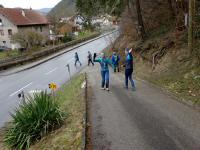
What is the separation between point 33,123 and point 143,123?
11.1 ft

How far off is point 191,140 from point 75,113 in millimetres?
4166

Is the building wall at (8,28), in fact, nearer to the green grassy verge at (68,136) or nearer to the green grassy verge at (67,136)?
the green grassy verge at (67,136)

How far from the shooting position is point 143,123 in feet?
22.7

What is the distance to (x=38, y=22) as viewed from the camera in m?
61.0

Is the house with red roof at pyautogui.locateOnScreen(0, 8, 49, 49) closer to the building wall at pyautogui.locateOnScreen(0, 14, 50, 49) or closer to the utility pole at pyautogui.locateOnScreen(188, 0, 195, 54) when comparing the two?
the building wall at pyautogui.locateOnScreen(0, 14, 50, 49)

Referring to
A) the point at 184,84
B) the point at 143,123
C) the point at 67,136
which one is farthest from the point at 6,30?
the point at 143,123

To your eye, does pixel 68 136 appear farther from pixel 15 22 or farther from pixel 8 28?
pixel 8 28

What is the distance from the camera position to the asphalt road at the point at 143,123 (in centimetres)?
571

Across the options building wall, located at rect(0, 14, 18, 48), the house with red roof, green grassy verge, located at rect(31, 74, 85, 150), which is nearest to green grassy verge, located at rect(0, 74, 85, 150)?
green grassy verge, located at rect(31, 74, 85, 150)

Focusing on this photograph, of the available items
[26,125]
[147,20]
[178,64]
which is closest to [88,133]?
[26,125]

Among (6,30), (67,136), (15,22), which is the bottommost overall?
(67,136)

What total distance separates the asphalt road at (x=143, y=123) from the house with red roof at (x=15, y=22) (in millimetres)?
47878

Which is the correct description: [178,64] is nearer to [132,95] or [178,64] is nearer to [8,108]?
[132,95]

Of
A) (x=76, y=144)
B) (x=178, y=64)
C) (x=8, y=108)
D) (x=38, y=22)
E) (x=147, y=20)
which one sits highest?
(x=38, y=22)
